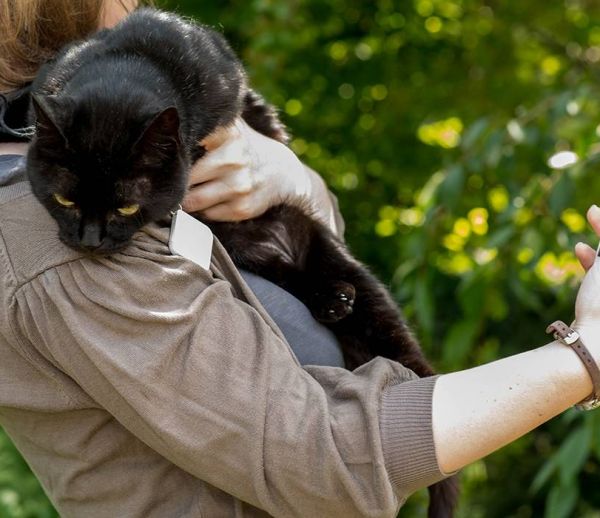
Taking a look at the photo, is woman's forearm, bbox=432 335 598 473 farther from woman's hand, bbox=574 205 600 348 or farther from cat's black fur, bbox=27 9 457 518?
cat's black fur, bbox=27 9 457 518

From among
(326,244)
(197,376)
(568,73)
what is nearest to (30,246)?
(197,376)

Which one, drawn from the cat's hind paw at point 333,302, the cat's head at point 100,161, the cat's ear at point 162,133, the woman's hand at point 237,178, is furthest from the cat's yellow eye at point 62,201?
the cat's hind paw at point 333,302

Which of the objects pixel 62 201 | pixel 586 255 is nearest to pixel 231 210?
pixel 62 201

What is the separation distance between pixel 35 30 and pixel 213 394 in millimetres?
733

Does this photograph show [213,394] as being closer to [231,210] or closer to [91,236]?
[91,236]

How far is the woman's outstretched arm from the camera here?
→ 116 cm

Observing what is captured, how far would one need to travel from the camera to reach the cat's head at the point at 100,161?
4.05 ft

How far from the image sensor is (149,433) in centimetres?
116

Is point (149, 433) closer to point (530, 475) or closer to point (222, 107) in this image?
point (222, 107)

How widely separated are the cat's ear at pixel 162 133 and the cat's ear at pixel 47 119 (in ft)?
0.33

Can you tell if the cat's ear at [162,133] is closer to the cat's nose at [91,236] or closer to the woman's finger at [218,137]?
the cat's nose at [91,236]

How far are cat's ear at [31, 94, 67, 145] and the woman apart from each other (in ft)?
0.30

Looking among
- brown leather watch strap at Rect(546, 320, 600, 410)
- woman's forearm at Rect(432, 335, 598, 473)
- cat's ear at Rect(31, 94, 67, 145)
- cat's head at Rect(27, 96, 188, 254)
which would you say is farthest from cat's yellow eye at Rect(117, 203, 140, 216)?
brown leather watch strap at Rect(546, 320, 600, 410)

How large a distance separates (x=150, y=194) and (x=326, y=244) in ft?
1.56
